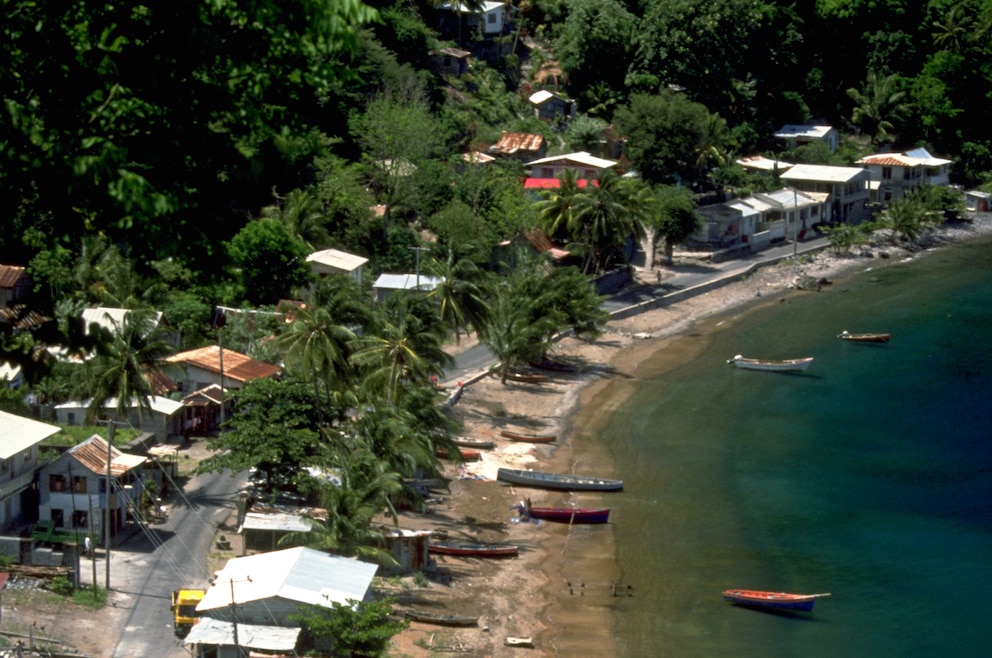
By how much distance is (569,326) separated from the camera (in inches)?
2571

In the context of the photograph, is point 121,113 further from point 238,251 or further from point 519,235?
point 519,235

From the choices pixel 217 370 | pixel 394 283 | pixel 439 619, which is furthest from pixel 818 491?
pixel 394 283

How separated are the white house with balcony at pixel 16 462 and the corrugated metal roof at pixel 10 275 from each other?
14.1 metres

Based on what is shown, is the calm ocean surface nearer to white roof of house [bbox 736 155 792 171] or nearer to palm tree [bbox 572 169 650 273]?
palm tree [bbox 572 169 650 273]

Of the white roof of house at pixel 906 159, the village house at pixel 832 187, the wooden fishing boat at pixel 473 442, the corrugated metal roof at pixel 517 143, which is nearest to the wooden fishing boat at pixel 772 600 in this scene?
the wooden fishing boat at pixel 473 442

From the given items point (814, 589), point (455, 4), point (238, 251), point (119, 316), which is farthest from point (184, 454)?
point (455, 4)

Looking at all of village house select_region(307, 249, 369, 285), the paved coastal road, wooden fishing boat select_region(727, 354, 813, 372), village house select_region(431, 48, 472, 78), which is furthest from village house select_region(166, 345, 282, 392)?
village house select_region(431, 48, 472, 78)

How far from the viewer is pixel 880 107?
10762 centimetres

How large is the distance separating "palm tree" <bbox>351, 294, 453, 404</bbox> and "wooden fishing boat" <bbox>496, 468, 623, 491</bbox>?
5107 millimetres

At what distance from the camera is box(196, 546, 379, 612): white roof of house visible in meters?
32.5

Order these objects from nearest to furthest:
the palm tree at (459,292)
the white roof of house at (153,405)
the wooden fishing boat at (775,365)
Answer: the white roof of house at (153,405)
the palm tree at (459,292)
the wooden fishing boat at (775,365)

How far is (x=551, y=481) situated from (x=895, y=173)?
210ft

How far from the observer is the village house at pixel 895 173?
4033 inches

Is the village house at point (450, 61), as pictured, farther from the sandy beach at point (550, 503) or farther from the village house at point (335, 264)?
the village house at point (335, 264)
